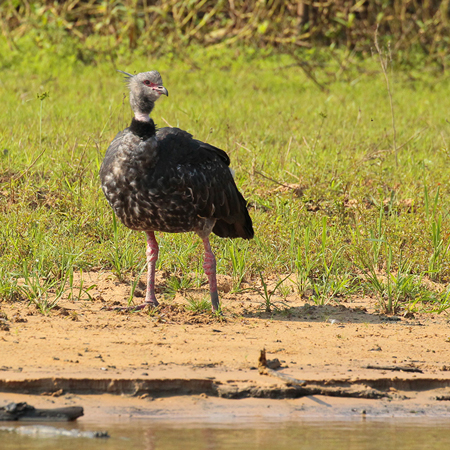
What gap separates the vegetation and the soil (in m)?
0.22

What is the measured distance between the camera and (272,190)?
683 centimetres

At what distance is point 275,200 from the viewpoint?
6609mm

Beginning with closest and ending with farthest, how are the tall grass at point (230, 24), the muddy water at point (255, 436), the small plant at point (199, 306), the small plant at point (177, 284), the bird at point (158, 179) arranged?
1. the muddy water at point (255, 436)
2. the bird at point (158, 179)
3. the small plant at point (199, 306)
4. the small plant at point (177, 284)
5. the tall grass at point (230, 24)

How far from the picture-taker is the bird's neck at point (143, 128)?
4.76m

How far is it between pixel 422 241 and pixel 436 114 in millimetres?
4803

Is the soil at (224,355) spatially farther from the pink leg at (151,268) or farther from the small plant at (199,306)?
the pink leg at (151,268)

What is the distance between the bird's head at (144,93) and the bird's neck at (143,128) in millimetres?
23

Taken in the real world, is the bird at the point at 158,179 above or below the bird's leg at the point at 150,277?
above

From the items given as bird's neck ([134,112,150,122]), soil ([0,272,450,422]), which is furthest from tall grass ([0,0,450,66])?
soil ([0,272,450,422])

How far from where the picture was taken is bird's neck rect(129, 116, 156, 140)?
15.6 ft

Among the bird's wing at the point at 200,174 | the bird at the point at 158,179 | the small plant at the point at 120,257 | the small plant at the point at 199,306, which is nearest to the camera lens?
the bird at the point at 158,179

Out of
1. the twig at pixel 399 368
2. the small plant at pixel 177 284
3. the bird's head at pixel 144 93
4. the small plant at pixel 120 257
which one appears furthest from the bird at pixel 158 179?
the twig at pixel 399 368

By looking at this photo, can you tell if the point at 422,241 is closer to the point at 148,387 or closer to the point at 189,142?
the point at 189,142

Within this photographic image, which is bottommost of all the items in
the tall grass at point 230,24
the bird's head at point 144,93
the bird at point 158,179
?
the bird at point 158,179
